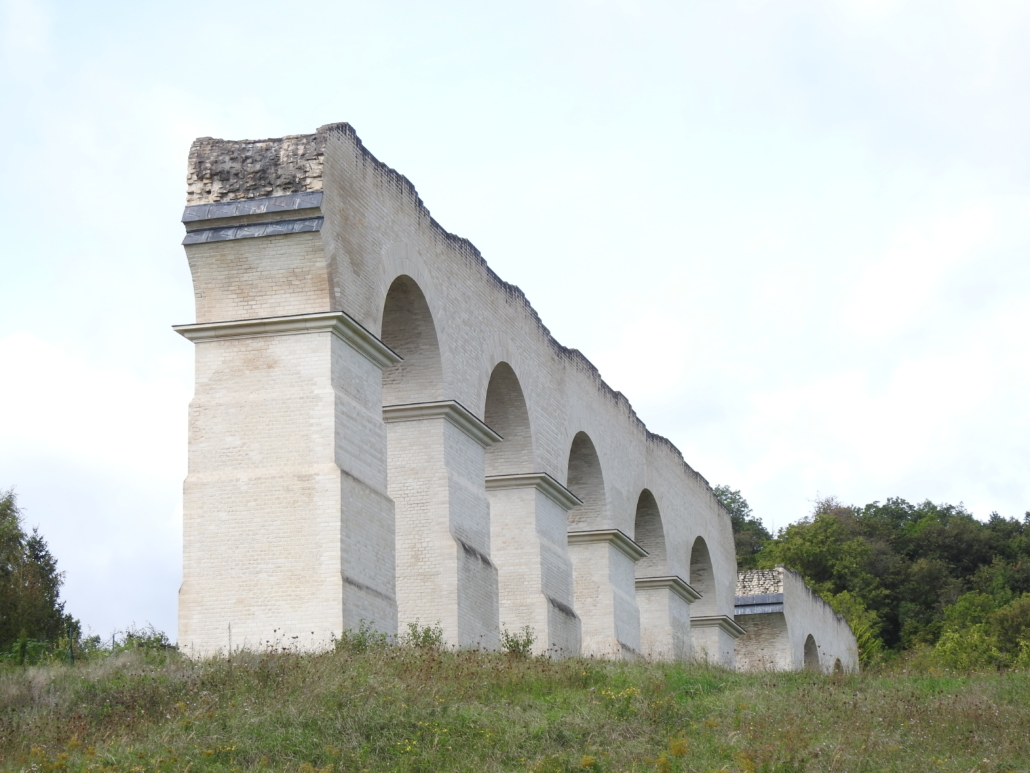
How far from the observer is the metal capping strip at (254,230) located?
1537 cm

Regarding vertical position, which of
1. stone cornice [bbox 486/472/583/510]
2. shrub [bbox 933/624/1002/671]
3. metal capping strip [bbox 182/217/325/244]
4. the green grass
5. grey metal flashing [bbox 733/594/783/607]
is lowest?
the green grass

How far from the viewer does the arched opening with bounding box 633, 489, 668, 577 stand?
2872cm

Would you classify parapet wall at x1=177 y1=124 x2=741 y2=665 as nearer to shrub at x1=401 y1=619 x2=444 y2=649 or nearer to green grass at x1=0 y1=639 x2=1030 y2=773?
shrub at x1=401 y1=619 x2=444 y2=649

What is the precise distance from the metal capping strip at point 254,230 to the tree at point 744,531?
147ft

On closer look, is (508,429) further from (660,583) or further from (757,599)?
(757,599)

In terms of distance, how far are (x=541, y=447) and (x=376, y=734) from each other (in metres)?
11.9

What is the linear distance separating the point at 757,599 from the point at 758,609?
10.1 inches

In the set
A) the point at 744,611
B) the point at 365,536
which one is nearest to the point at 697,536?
the point at 744,611

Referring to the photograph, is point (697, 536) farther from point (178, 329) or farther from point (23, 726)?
point (23, 726)

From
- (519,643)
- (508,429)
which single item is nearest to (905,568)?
(508,429)

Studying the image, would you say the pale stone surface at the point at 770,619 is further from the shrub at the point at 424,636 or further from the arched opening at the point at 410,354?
the shrub at the point at 424,636

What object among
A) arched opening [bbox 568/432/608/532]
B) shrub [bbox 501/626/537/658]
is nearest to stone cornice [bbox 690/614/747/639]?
arched opening [bbox 568/432/608/532]

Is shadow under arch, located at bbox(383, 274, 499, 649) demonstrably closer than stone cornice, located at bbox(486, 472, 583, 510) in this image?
Yes

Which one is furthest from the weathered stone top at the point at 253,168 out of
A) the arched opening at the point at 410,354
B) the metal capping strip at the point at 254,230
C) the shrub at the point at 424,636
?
the shrub at the point at 424,636
